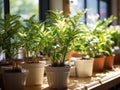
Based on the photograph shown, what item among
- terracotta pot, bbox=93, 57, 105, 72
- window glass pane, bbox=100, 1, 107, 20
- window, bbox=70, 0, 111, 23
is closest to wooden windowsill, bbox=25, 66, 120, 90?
terracotta pot, bbox=93, 57, 105, 72

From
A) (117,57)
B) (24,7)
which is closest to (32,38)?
(24,7)

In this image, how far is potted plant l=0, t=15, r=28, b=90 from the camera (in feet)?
6.28

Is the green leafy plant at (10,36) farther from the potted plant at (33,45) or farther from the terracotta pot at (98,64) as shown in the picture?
the terracotta pot at (98,64)

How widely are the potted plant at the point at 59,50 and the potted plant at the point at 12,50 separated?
0.25m

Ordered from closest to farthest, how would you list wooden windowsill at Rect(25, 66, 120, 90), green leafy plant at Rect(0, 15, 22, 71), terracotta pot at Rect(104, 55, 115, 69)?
green leafy plant at Rect(0, 15, 22, 71)
wooden windowsill at Rect(25, 66, 120, 90)
terracotta pot at Rect(104, 55, 115, 69)

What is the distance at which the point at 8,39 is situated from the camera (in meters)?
2.08

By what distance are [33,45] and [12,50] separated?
0.22 m

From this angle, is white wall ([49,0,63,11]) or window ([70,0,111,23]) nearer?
white wall ([49,0,63,11])

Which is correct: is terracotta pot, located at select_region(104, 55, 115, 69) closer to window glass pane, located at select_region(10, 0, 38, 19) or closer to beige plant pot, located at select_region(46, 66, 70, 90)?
window glass pane, located at select_region(10, 0, 38, 19)

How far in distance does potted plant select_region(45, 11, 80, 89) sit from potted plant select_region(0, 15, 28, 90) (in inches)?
9.9

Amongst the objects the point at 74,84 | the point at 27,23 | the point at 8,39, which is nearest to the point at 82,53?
the point at 74,84

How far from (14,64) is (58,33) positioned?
45 cm

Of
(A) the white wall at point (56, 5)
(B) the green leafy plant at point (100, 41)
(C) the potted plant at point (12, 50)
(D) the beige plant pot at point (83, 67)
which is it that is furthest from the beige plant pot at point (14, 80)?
(A) the white wall at point (56, 5)

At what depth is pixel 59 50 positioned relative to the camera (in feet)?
7.30
